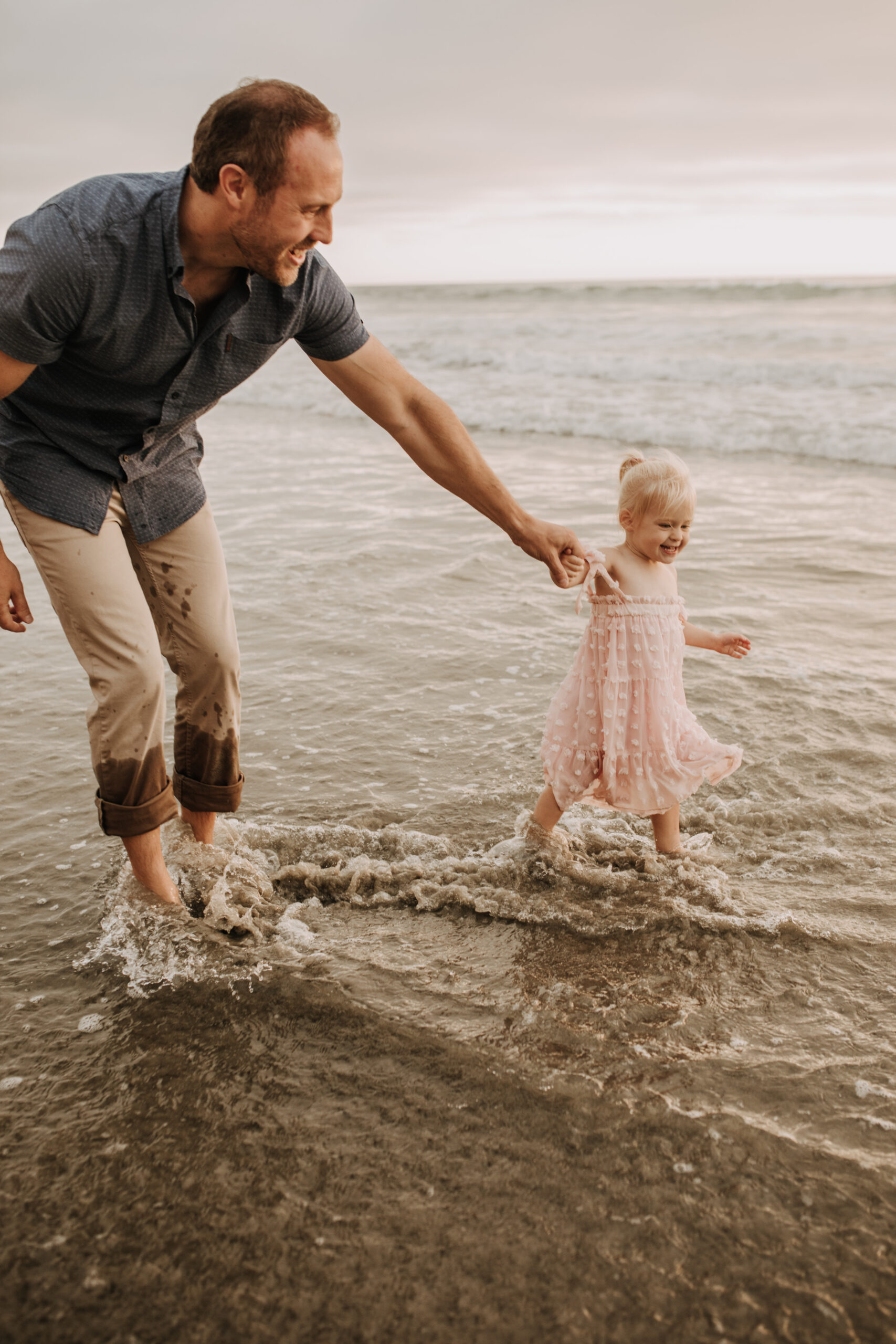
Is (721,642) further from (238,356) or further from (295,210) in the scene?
(295,210)

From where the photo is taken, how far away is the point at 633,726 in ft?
11.0

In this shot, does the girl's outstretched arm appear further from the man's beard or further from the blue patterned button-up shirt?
the man's beard

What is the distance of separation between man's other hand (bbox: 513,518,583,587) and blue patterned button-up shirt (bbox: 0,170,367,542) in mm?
751

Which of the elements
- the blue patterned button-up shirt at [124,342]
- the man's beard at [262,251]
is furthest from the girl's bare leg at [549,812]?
the man's beard at [262,251]

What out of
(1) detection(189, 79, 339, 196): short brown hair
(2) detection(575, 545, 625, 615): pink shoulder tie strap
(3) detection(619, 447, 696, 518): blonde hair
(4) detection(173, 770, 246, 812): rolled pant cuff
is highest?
(1) detection(189, 79, 339, 196): short brown hair

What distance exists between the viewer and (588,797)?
342 cm

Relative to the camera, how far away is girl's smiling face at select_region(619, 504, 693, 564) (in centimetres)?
322

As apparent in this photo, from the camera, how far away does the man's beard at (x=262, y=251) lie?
7.64ft

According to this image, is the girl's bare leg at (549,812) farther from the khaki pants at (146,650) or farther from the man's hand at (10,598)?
the man's hand at (10,598)

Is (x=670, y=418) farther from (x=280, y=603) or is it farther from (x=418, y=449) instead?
(x=418, y=449)

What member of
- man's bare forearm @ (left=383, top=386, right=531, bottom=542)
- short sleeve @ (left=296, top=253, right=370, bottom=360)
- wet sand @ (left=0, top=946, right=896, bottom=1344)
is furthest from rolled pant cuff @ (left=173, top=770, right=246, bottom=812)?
short sleeve @ (left=296, top=253, right=370, bottom=360)

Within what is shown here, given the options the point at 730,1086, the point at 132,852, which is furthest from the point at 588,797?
the point at 132,852

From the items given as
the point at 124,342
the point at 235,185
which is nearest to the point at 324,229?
the point at 235,185

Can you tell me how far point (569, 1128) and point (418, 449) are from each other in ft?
6.38
